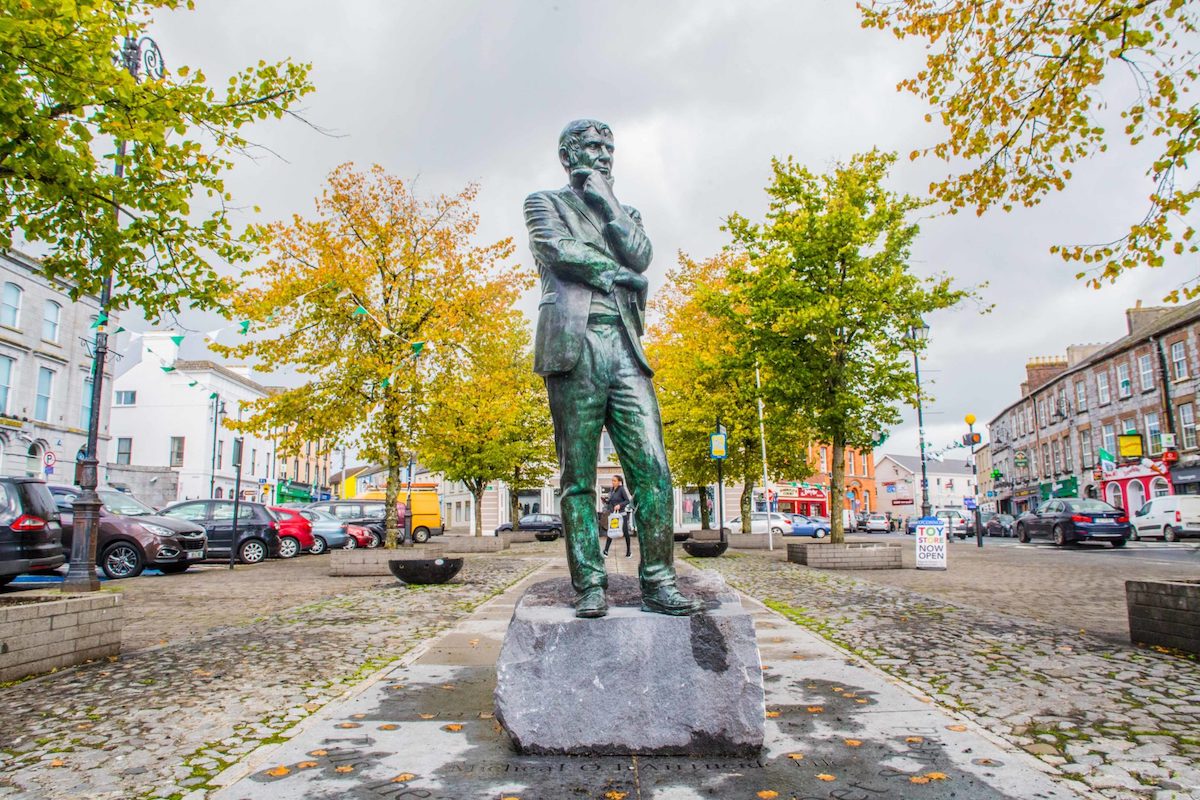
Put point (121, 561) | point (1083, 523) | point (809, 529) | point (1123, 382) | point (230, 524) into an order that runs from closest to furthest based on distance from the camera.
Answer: point (121, 561)
point (230, 524)
point (1083, 523)
point (1123, 382)
point (809, 529)

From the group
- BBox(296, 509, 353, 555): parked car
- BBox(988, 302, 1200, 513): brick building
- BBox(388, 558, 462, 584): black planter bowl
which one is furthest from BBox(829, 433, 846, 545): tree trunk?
BBox(988, 302, 1200, 513): brick building

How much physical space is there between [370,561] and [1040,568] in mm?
13517

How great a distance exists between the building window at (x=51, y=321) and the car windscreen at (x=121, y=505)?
21.0 m

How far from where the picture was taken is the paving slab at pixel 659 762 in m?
2.89

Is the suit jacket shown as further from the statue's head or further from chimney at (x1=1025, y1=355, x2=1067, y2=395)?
chimney at (x1=1025, y1=355, x2=1067, y2=395)

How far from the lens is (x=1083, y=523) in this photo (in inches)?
971

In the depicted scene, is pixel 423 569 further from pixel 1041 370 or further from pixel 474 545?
pixel 1041 370

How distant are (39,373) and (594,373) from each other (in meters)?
36.4

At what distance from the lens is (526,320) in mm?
32906

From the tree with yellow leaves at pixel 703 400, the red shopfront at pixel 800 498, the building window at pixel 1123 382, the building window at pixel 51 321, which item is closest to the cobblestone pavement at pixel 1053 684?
the tree with yellow leaves at pixel 703 400

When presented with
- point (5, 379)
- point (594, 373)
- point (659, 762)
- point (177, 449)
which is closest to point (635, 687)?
point (659, 762)

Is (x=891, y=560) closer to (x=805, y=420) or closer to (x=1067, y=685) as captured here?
(x=805, y=420)

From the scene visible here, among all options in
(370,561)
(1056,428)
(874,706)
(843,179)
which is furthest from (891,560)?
(1056,428)

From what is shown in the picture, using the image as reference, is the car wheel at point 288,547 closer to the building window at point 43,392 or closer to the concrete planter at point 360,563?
the concrete planter at point 360,563
